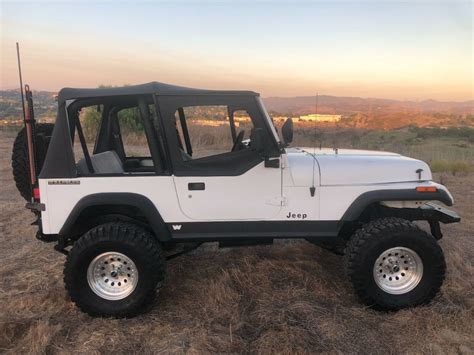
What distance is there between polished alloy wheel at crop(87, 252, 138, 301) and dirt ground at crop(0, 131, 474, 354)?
25 centimetres

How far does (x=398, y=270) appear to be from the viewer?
400 centimetres

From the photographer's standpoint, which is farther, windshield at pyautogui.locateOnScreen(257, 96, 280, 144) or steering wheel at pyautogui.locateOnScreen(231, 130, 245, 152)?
steering wheel at pyautogui.locateOnScreen(231, 130, 245, 152)

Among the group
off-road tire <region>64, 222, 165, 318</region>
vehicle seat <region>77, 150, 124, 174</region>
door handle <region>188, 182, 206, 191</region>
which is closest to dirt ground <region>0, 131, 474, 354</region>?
off-road tire <region>64, 222, 165, 318</region>

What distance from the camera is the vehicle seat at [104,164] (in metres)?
4.01

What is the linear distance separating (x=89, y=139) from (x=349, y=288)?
10.5 ft

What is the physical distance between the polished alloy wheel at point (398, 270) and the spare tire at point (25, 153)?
3.34 meters

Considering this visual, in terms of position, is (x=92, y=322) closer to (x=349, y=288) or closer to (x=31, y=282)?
(x=31, y=282)

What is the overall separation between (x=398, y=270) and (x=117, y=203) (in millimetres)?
2679

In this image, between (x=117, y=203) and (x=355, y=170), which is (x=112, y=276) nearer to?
(x=117, y=203)

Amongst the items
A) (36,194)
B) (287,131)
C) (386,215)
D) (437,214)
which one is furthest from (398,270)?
(36,194)

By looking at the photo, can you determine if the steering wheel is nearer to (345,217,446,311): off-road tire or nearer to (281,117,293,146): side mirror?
(281,117,293,146): side mirror

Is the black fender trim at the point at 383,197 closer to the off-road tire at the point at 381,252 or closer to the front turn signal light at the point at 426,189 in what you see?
the front turn signal light at the point at 426,189

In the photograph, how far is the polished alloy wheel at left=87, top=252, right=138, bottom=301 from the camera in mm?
3861

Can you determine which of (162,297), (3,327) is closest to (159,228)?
(162,297)
